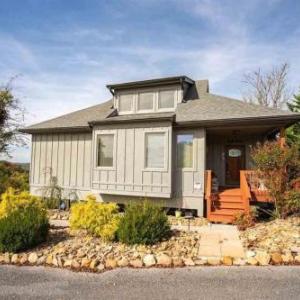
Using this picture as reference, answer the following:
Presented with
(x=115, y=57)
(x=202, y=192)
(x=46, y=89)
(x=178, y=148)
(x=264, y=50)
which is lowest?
(x=202, y=192)

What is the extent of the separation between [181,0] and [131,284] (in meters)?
8.70

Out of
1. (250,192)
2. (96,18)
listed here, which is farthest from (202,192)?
(96,18)

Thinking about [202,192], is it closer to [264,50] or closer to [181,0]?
[181,0]

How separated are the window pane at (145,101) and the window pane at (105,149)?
2.21m

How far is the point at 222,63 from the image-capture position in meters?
14.3

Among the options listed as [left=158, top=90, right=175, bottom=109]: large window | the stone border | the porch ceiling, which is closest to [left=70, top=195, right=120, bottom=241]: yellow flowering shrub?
the stone border

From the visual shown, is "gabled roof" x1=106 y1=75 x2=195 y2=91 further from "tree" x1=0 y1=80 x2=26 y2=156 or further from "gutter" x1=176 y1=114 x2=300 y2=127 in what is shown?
"tree" x1=0 y1=80 x2=26 y2=156

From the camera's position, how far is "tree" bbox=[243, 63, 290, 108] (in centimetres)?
2528

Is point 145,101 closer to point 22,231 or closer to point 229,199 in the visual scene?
point 229,199

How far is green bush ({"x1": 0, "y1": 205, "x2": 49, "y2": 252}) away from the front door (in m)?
8.24

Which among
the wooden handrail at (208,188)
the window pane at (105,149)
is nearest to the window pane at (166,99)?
the window pane at (105,149)

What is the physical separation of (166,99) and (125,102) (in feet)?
6.18

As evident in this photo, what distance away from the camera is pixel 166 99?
40.2ft

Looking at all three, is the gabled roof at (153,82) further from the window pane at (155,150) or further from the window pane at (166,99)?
the window pane at (155,150)
